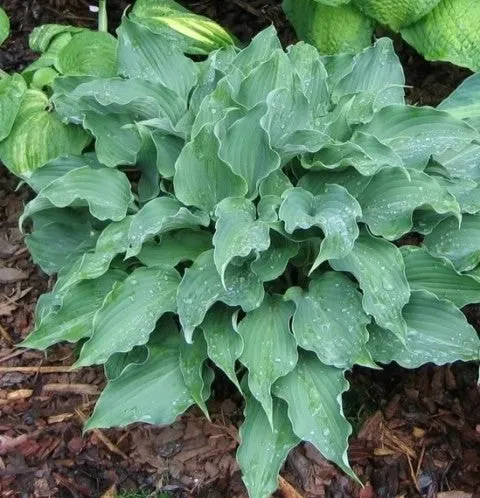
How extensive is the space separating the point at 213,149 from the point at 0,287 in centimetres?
109

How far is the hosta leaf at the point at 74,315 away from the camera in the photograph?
Result: 1.95 m

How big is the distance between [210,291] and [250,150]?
1.16 ft

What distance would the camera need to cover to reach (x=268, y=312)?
194 centimetres

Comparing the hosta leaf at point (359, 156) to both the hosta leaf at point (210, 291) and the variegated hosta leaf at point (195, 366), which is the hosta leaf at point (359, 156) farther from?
the variegated hosta leaf at point (195, 366)

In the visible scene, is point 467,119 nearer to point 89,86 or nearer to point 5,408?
point 89,86

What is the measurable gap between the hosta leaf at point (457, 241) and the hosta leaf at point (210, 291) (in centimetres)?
47

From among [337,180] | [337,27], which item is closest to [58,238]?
[337,180]

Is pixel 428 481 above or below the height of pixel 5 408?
above

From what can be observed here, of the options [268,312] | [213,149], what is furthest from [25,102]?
[268,312]

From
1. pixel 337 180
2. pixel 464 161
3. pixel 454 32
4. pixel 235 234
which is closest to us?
pixel 235 234

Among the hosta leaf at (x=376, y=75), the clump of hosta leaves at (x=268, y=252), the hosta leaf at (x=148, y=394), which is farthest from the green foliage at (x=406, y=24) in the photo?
the hosta leaf at (x=148, y=394)

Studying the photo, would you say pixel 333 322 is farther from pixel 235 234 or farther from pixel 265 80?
pixel 265 80

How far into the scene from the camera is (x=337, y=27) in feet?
8.39

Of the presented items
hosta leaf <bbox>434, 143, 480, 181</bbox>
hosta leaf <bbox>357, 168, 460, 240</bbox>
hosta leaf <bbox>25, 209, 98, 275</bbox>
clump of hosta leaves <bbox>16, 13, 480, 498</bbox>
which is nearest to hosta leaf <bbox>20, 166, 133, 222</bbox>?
clump of hosta leaves <bbox>16, 13, 480, 498</bbox>
